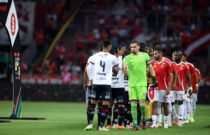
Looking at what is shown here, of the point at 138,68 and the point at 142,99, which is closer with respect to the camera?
the point at 142,99

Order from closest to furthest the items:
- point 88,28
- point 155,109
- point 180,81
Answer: point 155,109
point 180,81
point 88,28

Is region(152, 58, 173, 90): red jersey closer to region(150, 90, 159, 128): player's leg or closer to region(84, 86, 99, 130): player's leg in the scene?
region(150, 90, 159, 128): player's leg

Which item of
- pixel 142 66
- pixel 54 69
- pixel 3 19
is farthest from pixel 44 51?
pixel 142 66

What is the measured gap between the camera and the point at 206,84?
1166 inches

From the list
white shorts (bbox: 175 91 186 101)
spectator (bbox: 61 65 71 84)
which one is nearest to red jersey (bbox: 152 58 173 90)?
white shorts (bbox: 175 91 186 101)

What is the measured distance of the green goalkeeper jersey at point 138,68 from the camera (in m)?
13.6

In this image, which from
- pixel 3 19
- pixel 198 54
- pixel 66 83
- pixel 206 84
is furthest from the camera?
pixel 198 54

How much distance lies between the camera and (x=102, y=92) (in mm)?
13500

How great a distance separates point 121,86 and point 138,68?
1117 millimetres

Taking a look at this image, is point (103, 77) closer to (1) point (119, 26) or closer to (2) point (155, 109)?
(2) point (155, 109)

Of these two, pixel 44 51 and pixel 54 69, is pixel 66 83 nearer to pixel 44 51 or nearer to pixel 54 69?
pixel 54 69

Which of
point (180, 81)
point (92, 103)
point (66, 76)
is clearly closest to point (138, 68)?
point (92, 103)

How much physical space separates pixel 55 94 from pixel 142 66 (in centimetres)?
1879

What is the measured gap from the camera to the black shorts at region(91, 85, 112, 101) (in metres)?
13.4
